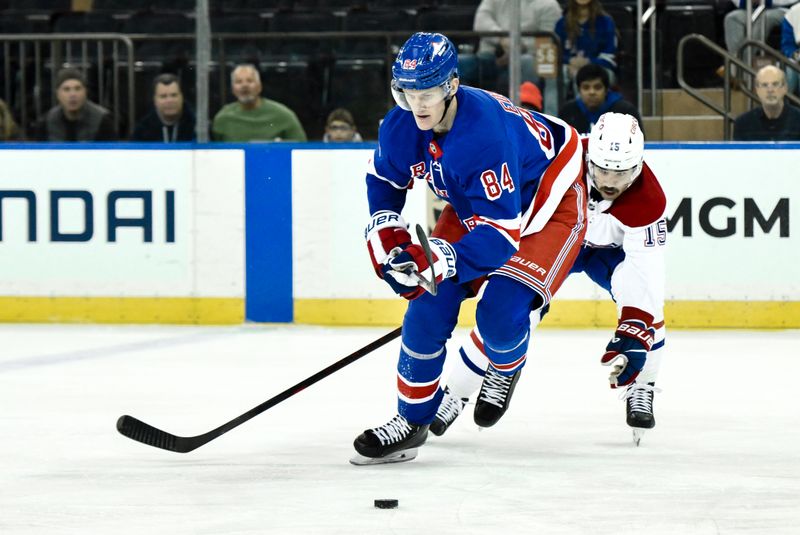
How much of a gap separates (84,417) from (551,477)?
173 cm

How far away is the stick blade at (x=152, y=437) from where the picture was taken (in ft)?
12.9

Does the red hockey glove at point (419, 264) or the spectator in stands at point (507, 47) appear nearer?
the red hockey glove at point (419, 264)

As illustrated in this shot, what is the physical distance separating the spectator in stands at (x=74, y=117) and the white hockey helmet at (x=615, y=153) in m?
3.85

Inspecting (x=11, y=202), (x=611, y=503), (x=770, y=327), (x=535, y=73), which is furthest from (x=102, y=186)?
(x=611, y=503)

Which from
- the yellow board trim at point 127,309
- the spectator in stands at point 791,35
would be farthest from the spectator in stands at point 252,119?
the spectator in stands at point 791,35

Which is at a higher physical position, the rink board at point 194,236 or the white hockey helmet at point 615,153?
the white hockey helmet at point 615,153

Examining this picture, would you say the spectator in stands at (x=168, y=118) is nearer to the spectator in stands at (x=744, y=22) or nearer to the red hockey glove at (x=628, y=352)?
the spectator in stands at (x=744, y=22)

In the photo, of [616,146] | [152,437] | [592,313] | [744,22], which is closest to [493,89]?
[592,313]

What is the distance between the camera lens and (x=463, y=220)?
391 centimetres

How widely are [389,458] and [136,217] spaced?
3.71 meters

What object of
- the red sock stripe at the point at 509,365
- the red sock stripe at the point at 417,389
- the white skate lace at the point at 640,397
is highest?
the red sock stripe at the point at 509,365

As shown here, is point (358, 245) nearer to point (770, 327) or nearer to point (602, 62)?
point (602, 62)

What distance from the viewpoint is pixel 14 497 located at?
3484mm

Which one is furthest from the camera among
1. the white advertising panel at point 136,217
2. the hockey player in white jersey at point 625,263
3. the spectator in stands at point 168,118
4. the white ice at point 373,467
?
the spectator in stands at point 168,118
